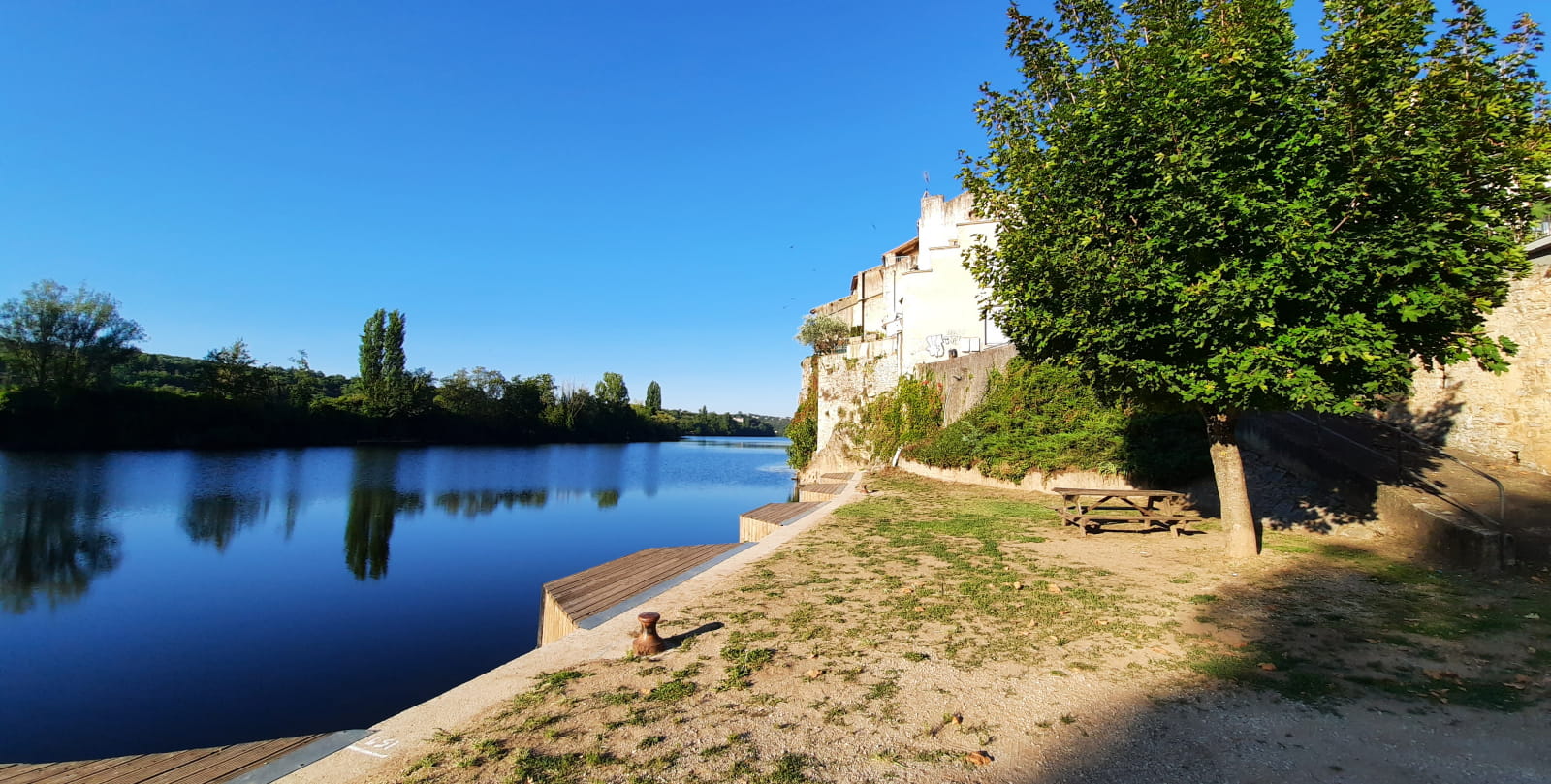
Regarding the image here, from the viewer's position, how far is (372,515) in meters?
22.2

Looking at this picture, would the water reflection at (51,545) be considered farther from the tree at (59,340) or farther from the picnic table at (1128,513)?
the tree at (59,340)

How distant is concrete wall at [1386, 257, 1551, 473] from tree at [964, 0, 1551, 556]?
522 cm

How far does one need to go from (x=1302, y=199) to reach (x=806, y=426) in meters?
28.3

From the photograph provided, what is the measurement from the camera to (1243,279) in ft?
21.4

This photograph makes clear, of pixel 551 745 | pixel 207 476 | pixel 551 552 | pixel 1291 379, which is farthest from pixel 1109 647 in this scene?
pixel 207 476

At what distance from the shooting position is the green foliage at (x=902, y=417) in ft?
76.8

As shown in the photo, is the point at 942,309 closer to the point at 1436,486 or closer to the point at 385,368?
the point at 1436,486

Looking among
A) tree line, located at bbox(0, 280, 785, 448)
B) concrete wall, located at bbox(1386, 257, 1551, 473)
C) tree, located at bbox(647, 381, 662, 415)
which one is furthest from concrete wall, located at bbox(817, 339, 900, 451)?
tree, located at bbox(647, 381, 662, 415)

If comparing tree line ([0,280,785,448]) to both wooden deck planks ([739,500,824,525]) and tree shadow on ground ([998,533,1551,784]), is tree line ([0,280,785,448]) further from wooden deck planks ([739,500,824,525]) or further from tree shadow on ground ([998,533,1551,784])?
tree shadow on ground ([998,533,1551,784])

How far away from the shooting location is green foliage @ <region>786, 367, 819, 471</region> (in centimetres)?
3334

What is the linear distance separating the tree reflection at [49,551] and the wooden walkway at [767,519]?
492 inches

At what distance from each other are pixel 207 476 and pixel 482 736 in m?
39.7

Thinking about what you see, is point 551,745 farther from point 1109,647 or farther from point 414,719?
point 1109,647

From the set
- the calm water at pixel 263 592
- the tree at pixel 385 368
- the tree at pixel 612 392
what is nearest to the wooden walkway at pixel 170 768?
the calm water at pixel 263 592
